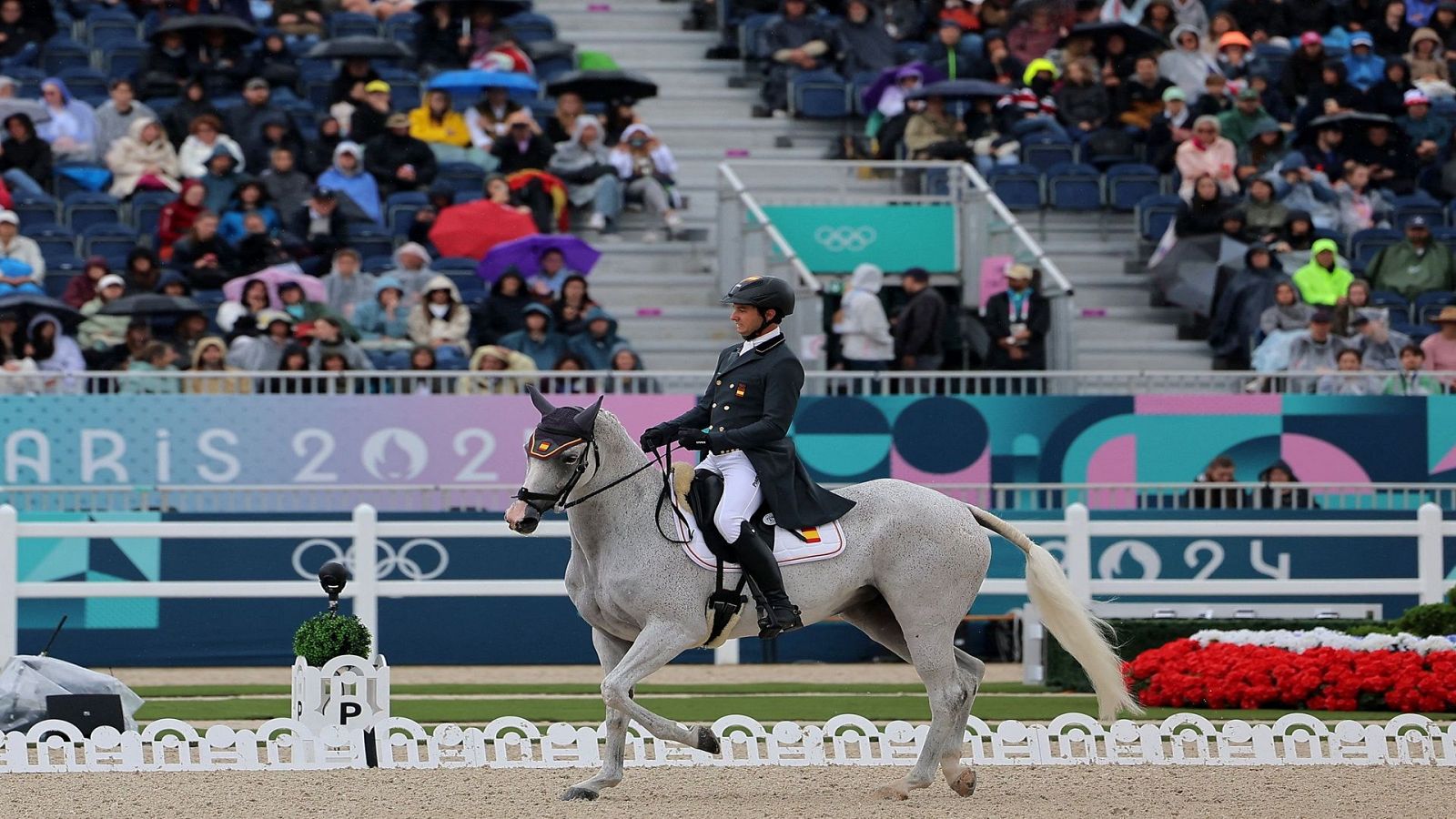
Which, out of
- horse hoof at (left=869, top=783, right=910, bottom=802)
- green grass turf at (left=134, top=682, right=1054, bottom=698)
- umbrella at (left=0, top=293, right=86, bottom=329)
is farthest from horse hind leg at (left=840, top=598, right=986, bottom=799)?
umbrella at (left=0, top=293, right=86, bottom=329)

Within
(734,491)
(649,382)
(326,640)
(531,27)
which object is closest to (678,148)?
(531,27)

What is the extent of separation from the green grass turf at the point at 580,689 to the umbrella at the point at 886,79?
10279mm

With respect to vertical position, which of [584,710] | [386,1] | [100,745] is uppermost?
[386,1]

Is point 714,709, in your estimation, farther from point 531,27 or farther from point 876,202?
point 531,27

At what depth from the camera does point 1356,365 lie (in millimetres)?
19766

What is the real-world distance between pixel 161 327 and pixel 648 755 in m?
9.40

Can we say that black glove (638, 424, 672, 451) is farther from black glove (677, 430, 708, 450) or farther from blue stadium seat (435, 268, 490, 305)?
blue stadium seat (435, 268, 490, 305)

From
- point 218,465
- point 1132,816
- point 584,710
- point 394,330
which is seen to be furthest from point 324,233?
point 1132,816

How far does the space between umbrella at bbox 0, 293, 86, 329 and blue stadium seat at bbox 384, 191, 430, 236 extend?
381cm

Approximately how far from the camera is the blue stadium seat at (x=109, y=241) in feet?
68.4

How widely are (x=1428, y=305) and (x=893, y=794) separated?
1377 centimetres

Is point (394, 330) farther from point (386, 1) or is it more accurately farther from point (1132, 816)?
point (1132, 816)

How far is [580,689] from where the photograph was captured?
16031mm

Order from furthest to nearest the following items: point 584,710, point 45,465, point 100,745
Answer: point 45,465 < point 584,710 < point 100,745
